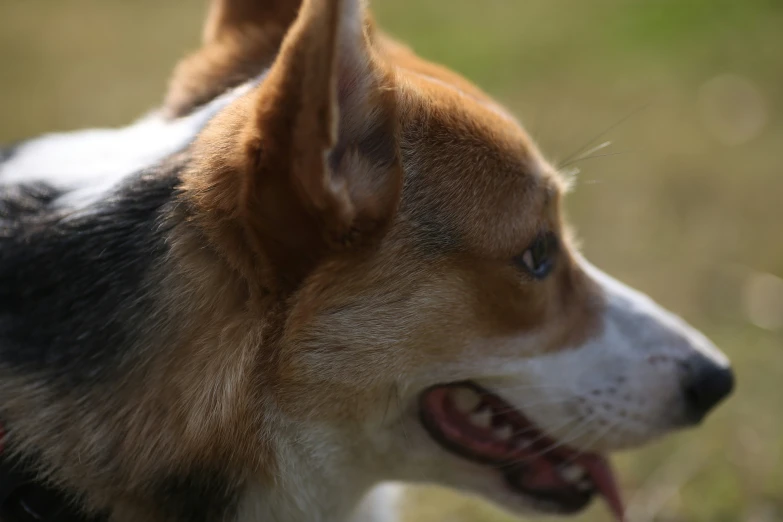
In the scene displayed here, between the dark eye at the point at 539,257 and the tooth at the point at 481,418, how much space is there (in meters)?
0.37

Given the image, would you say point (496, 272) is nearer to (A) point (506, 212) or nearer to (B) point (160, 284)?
(A) point (506, 212)

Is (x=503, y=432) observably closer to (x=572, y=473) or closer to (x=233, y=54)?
(x=572, y=473)

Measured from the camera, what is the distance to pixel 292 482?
192 centimetres

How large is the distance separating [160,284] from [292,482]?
53cm

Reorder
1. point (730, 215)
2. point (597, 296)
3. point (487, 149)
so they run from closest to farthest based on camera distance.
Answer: point (487, 149)
point (597, 296)
point (730, 215)

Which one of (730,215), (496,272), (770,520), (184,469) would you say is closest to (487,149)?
(496,272)

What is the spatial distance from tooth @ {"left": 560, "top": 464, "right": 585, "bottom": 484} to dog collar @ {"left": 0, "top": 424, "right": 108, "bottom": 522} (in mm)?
1288

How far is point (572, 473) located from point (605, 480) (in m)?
0.14

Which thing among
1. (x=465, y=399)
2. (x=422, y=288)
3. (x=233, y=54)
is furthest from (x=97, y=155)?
(x=465, y=399)

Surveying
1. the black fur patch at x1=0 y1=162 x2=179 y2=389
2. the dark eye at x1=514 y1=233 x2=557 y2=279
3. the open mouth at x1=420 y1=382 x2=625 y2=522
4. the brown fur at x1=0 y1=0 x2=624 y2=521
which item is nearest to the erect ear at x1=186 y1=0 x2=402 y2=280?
the brown fur at x1=0 y1=0 x2=624 y2=521

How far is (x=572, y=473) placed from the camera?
2.40 meters

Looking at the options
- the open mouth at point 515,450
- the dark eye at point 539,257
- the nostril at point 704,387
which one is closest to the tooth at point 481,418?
the open mouth at point 515,450

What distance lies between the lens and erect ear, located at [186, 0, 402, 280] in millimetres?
1518

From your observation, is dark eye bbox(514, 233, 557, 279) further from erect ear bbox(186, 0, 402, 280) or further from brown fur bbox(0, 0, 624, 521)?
erect ear bbox(186, 0, 402, 280)
